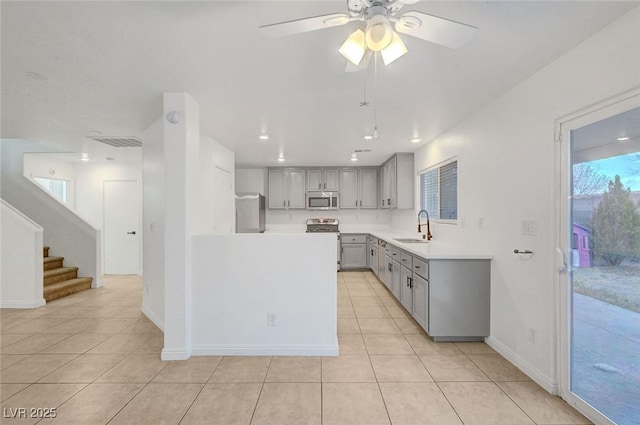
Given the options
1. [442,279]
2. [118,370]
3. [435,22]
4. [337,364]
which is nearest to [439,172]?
[442,279]

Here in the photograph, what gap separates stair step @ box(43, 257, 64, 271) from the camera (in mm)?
5159

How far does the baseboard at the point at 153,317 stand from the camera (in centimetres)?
342

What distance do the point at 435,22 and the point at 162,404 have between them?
2.80 m

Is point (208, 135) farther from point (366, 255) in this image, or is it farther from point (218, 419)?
point (366, 255)

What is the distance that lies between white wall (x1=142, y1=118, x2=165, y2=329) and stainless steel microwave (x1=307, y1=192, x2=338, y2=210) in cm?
351

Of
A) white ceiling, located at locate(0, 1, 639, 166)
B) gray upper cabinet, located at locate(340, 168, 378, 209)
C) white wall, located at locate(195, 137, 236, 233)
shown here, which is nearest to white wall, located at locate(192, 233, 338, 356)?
white wall, located at locate(195, 137, 236, 233)

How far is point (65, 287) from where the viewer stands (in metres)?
4.80

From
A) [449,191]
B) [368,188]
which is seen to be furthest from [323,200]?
[449,191]

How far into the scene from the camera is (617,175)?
5.87ft

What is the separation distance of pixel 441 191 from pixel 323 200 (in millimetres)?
2891

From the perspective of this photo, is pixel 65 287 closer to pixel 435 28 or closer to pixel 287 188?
pixel 287 188

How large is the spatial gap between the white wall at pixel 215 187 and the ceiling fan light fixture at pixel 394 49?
9.62ft

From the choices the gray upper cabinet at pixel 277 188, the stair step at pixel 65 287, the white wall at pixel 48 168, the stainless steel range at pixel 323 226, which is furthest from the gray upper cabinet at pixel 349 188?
the white wall at pixel 48 168

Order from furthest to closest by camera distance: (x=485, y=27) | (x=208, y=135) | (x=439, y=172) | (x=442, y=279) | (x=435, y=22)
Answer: (x=439, y=172)
(x=208, y=135)
(x=442, y=279)
(x=485, y=27)
(x=435, y=22)
